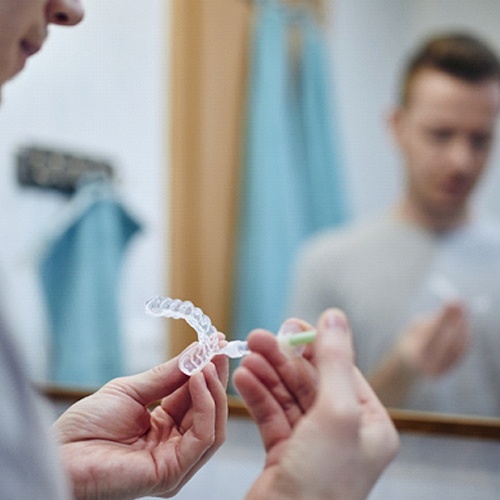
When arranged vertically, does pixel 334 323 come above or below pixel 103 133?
below

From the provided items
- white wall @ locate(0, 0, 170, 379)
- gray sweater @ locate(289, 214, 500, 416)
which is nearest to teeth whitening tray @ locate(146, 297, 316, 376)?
gray sweater @ locate(289, 214, 500, 416)

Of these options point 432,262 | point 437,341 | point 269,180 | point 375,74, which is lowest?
point 437,341

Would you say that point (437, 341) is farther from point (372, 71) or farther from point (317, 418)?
point (317, 418)

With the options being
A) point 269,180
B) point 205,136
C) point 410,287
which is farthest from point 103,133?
point 410,287

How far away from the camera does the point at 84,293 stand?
3.38 ft

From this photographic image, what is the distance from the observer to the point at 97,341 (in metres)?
1.04

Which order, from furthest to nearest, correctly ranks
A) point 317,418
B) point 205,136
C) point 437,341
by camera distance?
point 205,136, point 437,341, point 317,418

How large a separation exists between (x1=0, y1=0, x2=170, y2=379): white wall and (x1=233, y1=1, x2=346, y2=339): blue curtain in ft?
0.50

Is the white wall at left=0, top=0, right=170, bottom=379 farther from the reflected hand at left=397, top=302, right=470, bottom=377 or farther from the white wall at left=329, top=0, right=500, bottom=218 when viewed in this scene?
the reflected hand at left=397, top=302, right=470, bottom=377

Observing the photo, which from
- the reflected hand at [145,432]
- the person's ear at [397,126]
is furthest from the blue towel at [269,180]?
the reflected hand at [145,432]

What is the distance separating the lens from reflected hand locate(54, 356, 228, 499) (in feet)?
1.59

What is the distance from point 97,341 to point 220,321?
0.24 metres

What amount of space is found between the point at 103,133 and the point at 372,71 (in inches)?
17.6

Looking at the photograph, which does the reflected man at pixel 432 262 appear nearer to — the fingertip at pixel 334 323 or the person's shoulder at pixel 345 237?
the person's shoulder at pixel 345 237
